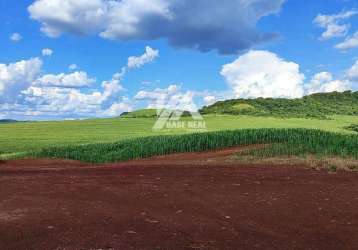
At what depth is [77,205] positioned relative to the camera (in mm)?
8930

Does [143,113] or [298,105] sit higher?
[298,105]

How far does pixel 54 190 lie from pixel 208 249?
599cm

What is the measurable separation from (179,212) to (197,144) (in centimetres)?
1814

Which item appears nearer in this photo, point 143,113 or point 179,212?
point 179,212

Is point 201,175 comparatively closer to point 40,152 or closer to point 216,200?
point 216,200

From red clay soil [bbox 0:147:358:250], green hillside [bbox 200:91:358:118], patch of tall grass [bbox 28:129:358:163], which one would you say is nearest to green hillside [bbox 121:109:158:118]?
green hillside [bbox 200:91:358:118]

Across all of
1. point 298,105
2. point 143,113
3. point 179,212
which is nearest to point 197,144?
point 179,212

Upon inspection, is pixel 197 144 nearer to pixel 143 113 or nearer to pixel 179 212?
pixel 179 212

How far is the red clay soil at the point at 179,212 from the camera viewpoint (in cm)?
651

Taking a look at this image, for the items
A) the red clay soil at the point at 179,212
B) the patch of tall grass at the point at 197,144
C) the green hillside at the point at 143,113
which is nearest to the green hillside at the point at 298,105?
the green hillside at the point at 143,113

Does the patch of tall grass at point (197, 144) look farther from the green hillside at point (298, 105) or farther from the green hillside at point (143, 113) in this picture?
the green hillside at point (298, 105)

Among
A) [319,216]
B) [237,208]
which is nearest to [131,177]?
[237,208]

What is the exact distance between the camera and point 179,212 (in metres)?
8.48

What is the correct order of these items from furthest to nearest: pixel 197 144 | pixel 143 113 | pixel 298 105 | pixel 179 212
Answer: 1. pixel 298 105
2. pixel 143 113
3. pixel 197 144
4. pixel 179 212
